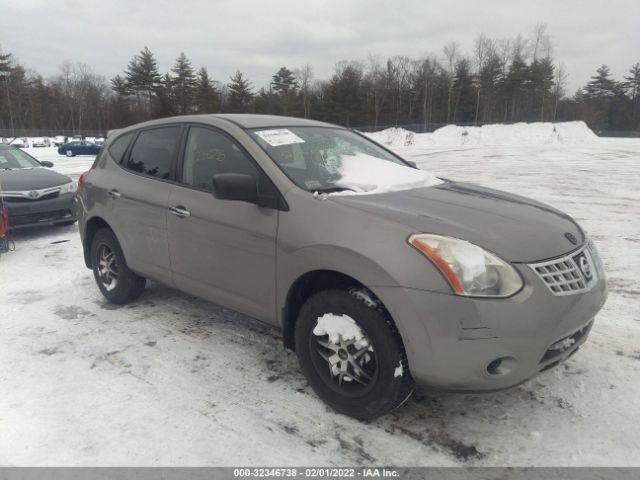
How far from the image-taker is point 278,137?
3357 millimetres

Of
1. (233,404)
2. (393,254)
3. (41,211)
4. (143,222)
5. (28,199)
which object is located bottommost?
(233,404)

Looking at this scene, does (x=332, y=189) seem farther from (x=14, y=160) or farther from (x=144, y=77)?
(x=144, y=77)

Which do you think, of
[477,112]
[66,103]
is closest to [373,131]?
[477,112]

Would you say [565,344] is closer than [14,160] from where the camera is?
Yes

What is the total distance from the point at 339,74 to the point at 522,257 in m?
75.1

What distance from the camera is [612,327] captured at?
3738 mm

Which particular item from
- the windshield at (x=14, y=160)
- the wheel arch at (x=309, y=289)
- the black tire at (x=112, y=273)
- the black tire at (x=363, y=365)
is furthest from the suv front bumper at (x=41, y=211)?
the black tire at (x=363, y=365)

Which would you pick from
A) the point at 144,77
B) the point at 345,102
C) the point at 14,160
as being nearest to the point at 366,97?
the point at 345,102

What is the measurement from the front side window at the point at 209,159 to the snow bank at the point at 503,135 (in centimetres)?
4123

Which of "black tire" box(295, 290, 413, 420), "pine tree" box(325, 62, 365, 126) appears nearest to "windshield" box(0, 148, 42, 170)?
"black tire" box(295, 290, 413, 420)

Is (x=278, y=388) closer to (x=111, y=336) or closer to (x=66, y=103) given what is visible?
(x=111, y=336)

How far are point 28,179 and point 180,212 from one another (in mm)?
5415

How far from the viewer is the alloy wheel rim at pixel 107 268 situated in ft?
14.5

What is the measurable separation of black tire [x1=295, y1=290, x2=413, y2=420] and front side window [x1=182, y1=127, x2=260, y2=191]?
3.40 ft
